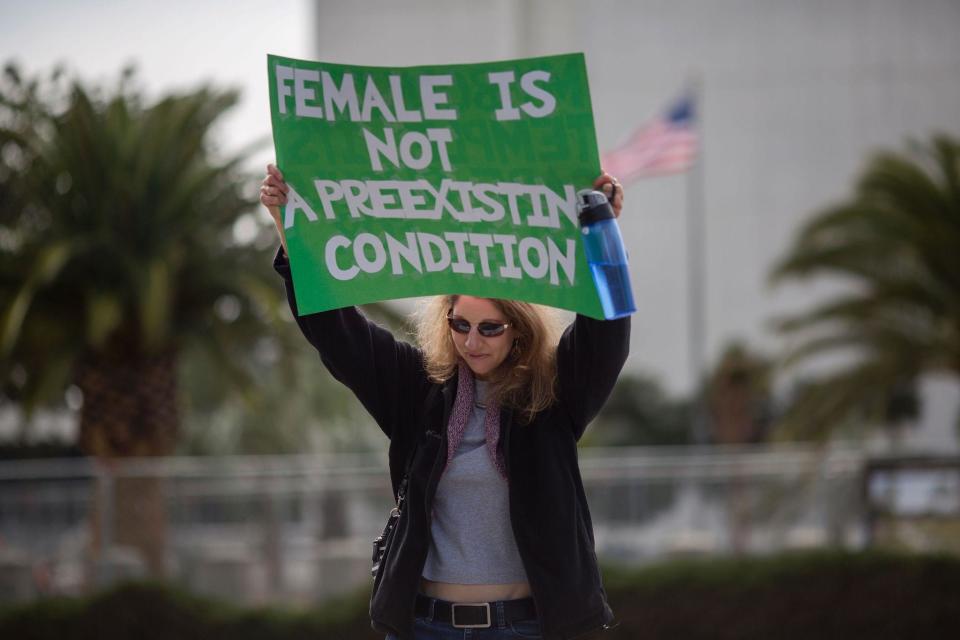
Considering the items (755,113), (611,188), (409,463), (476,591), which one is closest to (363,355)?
(409,463)

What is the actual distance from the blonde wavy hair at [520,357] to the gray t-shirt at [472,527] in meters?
0.16

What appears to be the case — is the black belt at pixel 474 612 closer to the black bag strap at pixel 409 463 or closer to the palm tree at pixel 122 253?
the black bag strap at pixel 409 463

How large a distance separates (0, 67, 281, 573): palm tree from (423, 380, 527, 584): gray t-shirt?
8.76 meters

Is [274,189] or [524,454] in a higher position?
[274,189]

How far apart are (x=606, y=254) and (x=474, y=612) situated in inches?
36.7

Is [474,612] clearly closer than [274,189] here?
Yes

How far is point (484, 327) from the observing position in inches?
136

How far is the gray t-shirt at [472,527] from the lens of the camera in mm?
3318

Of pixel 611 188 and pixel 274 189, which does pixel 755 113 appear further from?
pixel 274 189

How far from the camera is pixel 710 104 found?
4053 centimetres

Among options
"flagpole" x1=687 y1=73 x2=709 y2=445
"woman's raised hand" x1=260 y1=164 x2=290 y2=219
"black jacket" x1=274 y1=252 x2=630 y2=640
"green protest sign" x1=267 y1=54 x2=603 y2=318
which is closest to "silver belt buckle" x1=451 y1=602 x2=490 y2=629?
"black jacket" x1=274 y1=252 x2=630 y2=640

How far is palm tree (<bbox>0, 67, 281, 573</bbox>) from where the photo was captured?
12359 mm

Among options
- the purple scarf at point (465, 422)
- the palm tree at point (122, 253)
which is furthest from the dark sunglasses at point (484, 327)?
the palm tree at point (122, 253)

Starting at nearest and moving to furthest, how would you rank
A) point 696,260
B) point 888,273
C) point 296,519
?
point 296,519, point 888,273, point 696,260
